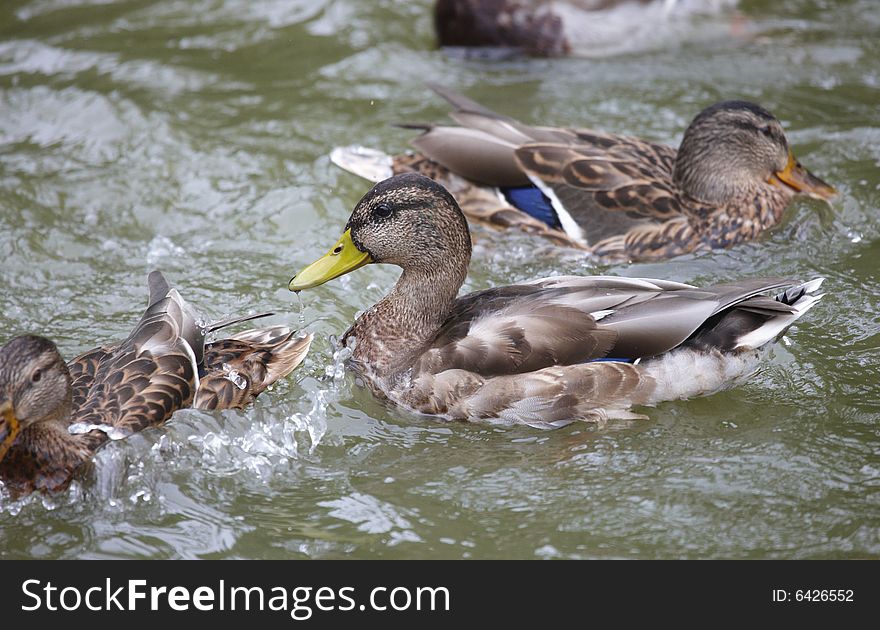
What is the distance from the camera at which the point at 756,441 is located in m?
5.27

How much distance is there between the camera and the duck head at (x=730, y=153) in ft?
23.0

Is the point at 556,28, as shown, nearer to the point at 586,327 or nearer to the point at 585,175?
the point at 585,175

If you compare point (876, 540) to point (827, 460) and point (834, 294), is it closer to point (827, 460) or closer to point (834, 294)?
point (827, 460)

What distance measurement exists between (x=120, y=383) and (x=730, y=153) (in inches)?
152

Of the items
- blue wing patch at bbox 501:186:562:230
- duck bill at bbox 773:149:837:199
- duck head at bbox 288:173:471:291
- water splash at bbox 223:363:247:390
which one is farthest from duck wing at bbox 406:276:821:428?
duck bill at bbox 773:149:837:199

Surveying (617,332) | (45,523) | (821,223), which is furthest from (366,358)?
(821,223)

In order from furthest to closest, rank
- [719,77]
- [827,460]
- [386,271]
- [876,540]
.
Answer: [719,77], [386,271], [827,460], [876,540]

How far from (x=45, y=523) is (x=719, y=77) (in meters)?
6.31

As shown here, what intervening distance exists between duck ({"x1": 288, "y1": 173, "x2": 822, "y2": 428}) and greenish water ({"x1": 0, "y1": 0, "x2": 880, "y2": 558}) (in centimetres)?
13

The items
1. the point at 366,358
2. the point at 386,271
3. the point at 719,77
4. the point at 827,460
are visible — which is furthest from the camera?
the point at 719,77

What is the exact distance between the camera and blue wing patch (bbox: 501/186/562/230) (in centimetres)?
695

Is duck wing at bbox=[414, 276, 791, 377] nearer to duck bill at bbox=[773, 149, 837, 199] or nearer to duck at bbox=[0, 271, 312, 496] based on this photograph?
duck at bbox=[0, 271, 312, 496]

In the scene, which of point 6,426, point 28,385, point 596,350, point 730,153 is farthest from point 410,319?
point 730,153

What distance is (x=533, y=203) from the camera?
7000 millimetres
